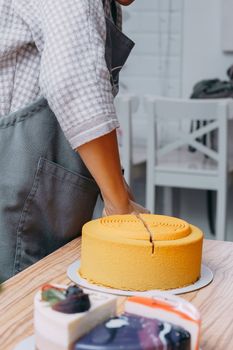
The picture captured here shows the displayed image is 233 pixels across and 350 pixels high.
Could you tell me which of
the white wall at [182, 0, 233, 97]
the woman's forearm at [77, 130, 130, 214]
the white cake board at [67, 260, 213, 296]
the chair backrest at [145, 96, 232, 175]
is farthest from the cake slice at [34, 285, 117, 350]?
the white wall at [182, 0, 233, 97]

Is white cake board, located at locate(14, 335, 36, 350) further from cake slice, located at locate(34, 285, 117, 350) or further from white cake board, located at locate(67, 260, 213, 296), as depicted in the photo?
white cake board, located at locate(67, 260, 213, 296)

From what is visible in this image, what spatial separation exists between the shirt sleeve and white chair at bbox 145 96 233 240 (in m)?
1.75

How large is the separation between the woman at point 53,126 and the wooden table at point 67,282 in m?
0.07

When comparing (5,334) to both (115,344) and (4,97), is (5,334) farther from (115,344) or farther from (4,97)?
(4,97)

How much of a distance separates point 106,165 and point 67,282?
0.64ft

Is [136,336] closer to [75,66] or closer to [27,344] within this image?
[27,344]

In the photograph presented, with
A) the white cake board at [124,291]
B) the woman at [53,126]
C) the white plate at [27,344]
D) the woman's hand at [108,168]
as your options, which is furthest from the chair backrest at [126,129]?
the white plate at [27,344]

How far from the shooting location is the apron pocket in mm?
1139

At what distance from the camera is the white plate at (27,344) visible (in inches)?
28.5

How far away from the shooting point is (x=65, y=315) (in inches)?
25.3

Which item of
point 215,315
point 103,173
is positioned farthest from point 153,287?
point 103,173

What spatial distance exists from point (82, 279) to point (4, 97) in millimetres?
359

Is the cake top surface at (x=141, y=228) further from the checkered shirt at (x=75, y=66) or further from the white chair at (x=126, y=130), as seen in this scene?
the white chair at (x=126, y=130)

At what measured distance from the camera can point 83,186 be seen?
1164 millimetres
